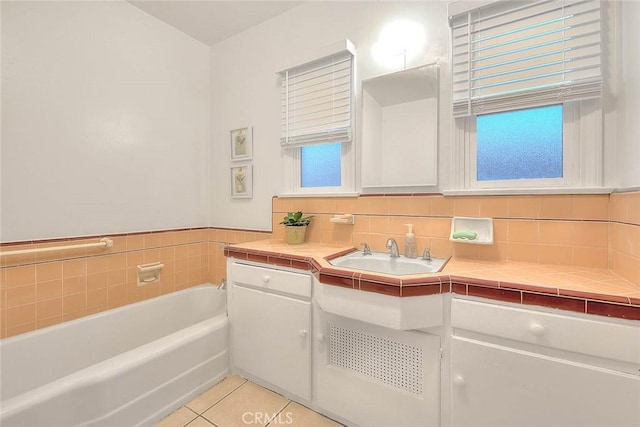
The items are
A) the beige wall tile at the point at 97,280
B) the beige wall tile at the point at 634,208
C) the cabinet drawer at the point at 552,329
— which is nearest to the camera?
the cabinet drawer at the point at 552,329

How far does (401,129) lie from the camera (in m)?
1.73

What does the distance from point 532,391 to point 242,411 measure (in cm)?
137

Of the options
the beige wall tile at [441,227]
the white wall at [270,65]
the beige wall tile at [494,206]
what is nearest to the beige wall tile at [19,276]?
the white wall at [270,65]

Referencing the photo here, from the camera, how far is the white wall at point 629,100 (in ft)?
3.33

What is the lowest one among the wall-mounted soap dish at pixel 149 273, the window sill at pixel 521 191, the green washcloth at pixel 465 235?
the wall-mounted soap dish at pixel 149 273

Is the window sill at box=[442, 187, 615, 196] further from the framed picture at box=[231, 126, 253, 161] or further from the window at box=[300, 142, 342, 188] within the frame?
the framed picture at box=[231, 126, 253, 161]

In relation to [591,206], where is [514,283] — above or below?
→ below

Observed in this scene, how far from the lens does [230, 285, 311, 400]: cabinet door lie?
146cm

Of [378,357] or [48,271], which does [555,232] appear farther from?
[48,271]

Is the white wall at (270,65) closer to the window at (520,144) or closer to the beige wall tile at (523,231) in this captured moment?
the window at (520,144)

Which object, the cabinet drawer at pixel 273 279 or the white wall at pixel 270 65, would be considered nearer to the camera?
the cabinet drawer at pixel 273 279

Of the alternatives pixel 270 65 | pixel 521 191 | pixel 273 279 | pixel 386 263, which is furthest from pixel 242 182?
pixel 521 191

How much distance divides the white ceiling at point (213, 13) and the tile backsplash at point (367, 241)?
1.48 m

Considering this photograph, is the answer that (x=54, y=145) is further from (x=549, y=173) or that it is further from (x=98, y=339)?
(x=549, y=173)
